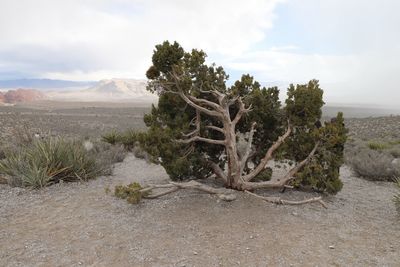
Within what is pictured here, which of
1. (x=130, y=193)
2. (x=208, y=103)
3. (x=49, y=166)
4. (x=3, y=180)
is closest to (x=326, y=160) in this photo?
(x=208, y=103)

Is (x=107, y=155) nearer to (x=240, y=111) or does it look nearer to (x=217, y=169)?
(x=217, y=169)

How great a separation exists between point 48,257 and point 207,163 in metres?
4.00

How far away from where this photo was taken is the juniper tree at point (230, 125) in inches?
304

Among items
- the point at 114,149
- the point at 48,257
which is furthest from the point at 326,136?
the point at 114,149

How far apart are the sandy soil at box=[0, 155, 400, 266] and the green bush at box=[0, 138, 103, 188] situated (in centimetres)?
52

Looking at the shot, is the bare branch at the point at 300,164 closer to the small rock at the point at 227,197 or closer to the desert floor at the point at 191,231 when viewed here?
the desert floor at the point at 191,231

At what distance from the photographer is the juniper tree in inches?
304

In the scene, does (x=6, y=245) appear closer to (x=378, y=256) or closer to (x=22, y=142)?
(x=378, y=256)

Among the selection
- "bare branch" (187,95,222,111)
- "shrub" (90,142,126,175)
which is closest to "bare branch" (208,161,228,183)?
"bare branch" (187,95,222,111)

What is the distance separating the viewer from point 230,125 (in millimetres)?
7781

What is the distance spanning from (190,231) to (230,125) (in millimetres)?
2364

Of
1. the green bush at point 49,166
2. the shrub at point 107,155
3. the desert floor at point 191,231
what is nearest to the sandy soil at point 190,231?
the desert floor at point 191,231

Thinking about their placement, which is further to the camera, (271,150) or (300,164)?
(271,150)

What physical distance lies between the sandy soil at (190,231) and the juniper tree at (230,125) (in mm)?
496
